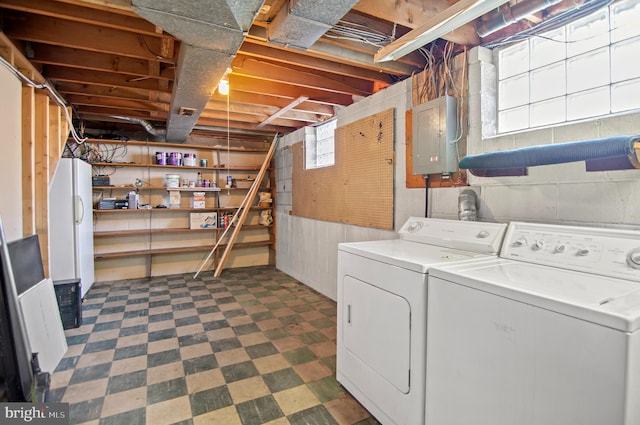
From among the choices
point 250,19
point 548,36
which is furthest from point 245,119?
point 548,36

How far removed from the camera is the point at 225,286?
451 centimetres

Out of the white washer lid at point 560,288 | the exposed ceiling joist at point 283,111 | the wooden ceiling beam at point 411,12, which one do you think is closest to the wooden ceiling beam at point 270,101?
the exposed ceiling joist at point 283,111

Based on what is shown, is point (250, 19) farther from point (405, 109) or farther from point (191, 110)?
point (191, 110)

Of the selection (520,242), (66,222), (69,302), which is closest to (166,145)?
(66,222)

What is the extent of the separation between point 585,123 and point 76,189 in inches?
180

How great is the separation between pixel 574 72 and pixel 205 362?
2990mm

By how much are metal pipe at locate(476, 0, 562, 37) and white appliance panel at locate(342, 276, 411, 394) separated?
1.70 meters

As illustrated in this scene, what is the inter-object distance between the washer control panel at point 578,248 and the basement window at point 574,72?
0.65 m

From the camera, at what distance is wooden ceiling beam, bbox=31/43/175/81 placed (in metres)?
2.67

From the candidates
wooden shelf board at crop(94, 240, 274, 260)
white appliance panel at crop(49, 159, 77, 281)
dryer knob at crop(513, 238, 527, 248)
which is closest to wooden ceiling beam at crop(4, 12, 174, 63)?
white appliance panel at crop(49, 159, 77, 281)

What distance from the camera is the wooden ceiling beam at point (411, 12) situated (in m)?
1.87

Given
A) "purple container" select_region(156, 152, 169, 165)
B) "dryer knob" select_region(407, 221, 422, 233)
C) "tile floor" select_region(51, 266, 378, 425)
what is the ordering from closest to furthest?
"tile floor" select_region(51, 266, 378, 425), "dryer knob" select_region(407, 221, 422, 233), "purple container" select_region(156, 152, 169, 165)

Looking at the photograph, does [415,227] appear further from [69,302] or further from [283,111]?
[69,302]

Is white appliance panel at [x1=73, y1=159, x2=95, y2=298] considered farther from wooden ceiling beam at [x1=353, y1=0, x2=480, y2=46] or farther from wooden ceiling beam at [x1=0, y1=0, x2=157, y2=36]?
wooden ceiling beam at [x1=353, y1=0, x2=480, y2=46]
